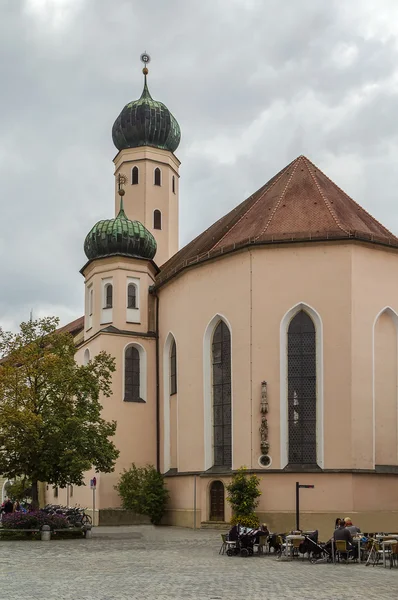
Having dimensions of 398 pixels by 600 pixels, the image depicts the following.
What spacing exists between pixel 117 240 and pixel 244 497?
15.3 m

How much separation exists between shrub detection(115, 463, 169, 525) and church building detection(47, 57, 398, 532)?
458 millimetres

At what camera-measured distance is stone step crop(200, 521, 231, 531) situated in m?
31.1

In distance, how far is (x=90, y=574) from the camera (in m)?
16.6

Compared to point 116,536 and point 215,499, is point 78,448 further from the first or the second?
point 215,499

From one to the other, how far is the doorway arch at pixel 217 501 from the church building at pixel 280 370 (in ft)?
0.17

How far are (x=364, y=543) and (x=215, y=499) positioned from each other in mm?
12749

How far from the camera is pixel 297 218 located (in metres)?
32.3

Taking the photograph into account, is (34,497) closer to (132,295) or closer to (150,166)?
(132,295)

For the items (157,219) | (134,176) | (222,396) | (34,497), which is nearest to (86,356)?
(222,396)

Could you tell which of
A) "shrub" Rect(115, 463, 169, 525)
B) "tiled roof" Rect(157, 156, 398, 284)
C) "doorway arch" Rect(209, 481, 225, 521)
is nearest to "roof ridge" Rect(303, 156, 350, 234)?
"tiled roof" Rect(157, 156, 398, 284)

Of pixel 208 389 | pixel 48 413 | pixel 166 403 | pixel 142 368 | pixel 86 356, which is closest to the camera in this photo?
pixel 48 413

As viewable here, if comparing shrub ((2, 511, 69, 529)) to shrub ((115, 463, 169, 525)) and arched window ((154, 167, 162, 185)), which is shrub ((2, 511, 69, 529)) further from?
arched window ((154, 167, 162, 185))

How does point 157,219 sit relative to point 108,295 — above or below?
above

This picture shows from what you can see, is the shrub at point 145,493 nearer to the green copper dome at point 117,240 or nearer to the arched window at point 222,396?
the arched window at point 222,396
